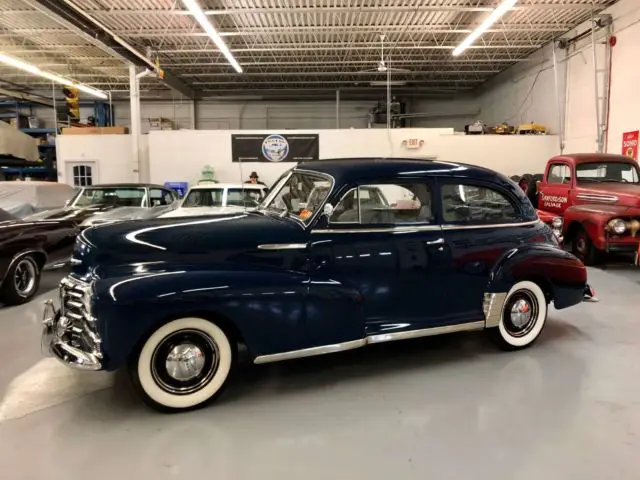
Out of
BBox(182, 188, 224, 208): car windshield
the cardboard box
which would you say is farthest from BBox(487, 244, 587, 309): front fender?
the cardboard box

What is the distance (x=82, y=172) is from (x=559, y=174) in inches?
549

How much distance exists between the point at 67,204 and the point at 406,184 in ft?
Result: 20.8

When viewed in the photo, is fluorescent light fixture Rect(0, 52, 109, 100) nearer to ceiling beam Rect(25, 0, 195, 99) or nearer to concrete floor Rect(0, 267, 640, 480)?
ceiling beam Rect(25, 0, 195, 99)

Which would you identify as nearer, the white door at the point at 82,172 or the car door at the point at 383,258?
the car door at the point at 383,258

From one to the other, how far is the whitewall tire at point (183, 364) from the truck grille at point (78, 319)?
279mm

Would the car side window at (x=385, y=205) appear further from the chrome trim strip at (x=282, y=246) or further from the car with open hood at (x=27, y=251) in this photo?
the car with open hood at (x=27, y=251)

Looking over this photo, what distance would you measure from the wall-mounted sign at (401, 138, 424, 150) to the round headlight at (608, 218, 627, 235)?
8.11 meters

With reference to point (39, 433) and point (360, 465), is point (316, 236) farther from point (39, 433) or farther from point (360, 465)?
point (39, 433)

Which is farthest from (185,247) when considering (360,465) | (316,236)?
(360,465)

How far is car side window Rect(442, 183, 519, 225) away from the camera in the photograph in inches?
146

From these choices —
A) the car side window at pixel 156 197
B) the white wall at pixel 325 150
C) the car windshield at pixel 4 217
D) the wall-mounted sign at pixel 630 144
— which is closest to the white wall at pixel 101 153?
the white wall at pixel 325 150

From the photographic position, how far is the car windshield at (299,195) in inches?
134

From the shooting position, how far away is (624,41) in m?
10.1

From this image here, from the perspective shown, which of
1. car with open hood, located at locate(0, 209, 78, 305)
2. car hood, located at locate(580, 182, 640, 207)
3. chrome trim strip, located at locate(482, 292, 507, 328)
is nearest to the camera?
chrome trim strip, located at locate(482, 292, 507, 328)
